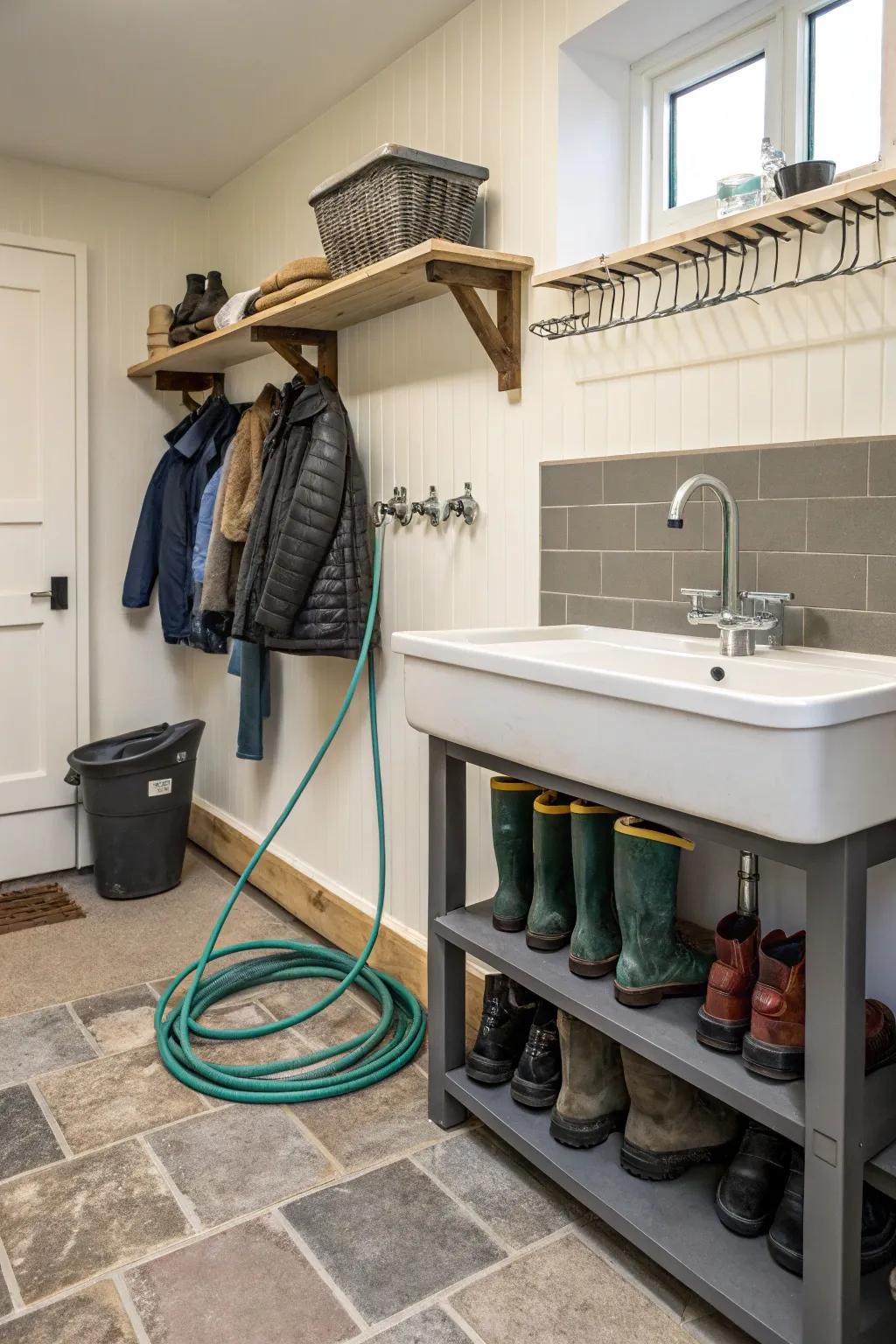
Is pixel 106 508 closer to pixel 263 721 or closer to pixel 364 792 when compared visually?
pixel 263 721

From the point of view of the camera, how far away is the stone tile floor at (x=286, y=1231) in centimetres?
159

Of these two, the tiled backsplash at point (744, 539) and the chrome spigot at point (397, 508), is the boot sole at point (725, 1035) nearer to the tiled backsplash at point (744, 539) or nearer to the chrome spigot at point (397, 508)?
the tiled backsplash at point (744, 539)

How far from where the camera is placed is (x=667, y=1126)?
1.73 metres

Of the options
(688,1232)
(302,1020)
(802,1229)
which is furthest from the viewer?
(302,1020)

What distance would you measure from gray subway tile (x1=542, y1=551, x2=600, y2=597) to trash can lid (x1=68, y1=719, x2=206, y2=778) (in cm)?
162

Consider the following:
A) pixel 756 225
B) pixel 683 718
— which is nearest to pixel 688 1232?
pixel 683 718

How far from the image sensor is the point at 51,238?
354cm

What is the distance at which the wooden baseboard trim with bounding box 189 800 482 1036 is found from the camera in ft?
8.86

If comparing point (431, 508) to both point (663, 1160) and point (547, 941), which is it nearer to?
point (547, 941)

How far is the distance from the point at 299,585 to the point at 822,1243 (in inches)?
73.6

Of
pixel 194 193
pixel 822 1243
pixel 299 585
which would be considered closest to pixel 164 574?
pixel 299 585

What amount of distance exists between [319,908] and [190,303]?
2015mm

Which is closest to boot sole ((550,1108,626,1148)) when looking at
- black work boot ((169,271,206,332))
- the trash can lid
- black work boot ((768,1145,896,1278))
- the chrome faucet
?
black work boot ((768,1145,896,1278))

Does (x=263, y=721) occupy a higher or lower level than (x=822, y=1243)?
higher
